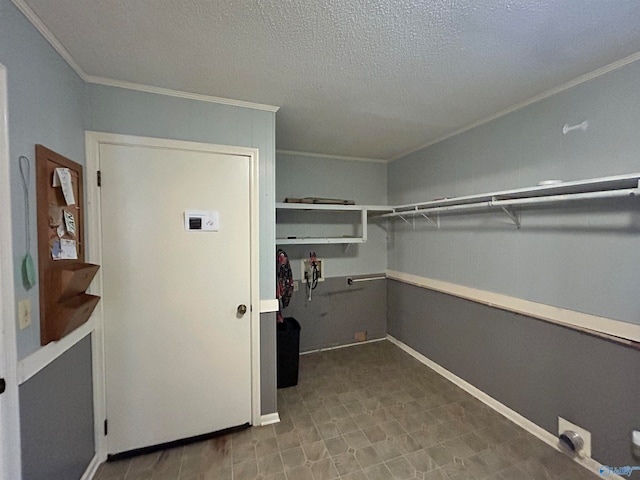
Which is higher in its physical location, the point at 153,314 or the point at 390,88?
the point at 390,88

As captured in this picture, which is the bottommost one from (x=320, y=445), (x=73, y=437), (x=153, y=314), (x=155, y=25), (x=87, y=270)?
(x=320, y=445)

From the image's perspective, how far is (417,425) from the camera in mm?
2062

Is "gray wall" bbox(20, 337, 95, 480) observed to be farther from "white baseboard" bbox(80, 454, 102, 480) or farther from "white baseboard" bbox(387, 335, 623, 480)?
"white baseboard" bbox(387, 335, 623, 480)

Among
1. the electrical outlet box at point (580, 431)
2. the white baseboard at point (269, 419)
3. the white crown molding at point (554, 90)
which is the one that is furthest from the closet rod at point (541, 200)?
the white baseboard at point (269, 419)

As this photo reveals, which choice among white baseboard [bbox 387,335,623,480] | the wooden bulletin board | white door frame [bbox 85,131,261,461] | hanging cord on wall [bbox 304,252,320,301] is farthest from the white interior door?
white baseboard [bbox 387,335,623,480]

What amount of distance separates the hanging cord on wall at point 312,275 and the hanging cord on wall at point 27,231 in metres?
2.31

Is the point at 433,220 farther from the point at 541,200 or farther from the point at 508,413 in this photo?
the point at 508,413

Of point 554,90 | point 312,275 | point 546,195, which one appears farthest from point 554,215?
point 312,275

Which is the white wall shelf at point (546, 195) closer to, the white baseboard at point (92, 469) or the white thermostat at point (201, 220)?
the white thermostat at point (201, 220)

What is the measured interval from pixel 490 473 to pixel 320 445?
104cm

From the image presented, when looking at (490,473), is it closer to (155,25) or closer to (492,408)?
(492,408)

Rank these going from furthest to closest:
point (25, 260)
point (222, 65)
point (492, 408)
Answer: point (492, 408), point (222, 65), point (25, 260)

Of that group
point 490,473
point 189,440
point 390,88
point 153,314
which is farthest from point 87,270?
point 490,473

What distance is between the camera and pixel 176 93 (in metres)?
1.80
